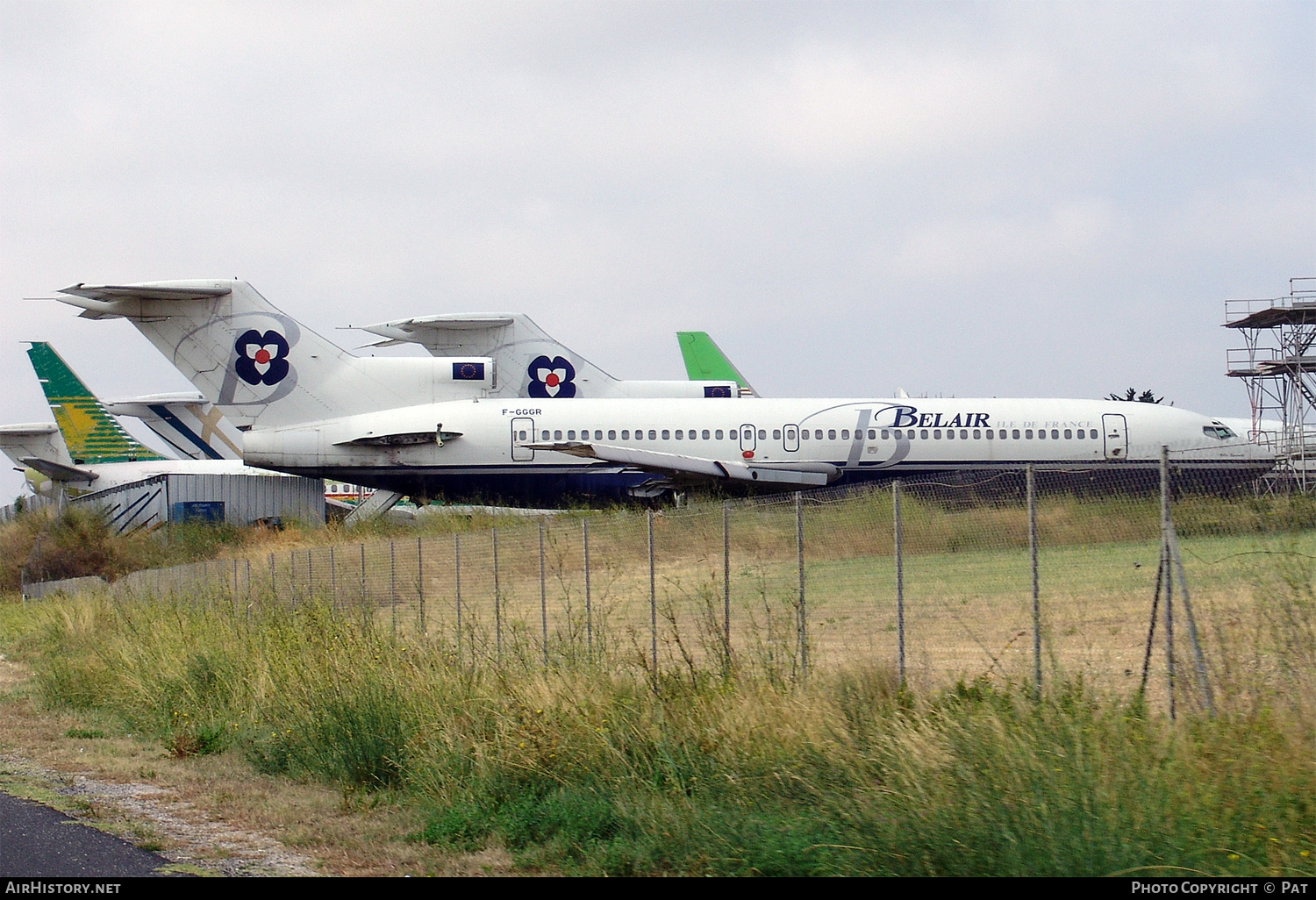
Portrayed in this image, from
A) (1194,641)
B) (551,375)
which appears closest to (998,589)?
(1194,641)

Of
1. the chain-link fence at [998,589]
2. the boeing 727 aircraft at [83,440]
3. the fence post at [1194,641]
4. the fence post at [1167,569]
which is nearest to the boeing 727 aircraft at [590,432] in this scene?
the boeing 727 aircraft at [83,440]

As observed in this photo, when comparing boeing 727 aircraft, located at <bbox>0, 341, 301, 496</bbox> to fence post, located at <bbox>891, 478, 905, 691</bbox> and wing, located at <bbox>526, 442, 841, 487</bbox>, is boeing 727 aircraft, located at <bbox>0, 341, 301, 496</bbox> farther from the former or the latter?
fence post, located at <bbox>891, 478, 905, 691</bbox>

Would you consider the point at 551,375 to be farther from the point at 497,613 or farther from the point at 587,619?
the point at 587,619

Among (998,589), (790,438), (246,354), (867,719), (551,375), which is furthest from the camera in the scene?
(551,375)

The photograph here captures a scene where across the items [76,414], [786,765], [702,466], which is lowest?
[786,765]

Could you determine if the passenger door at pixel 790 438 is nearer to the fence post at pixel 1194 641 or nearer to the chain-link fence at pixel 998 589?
the chain-link fence at pixel 998 589

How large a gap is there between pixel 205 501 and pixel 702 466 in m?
15.8

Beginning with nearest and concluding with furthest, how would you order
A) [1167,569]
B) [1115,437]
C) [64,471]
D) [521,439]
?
[1167,569]
[521,439]
[1115,437]
[64,471]

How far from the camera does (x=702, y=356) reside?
158ft

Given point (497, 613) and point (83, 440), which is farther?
point (83, 440)

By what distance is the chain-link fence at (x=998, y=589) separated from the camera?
7082 mm

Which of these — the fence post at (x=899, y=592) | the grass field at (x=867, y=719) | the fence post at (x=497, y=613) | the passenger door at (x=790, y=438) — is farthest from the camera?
the passenger door at (x=790, y=438)

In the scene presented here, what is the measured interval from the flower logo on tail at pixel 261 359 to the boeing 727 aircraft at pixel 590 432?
3 cm
